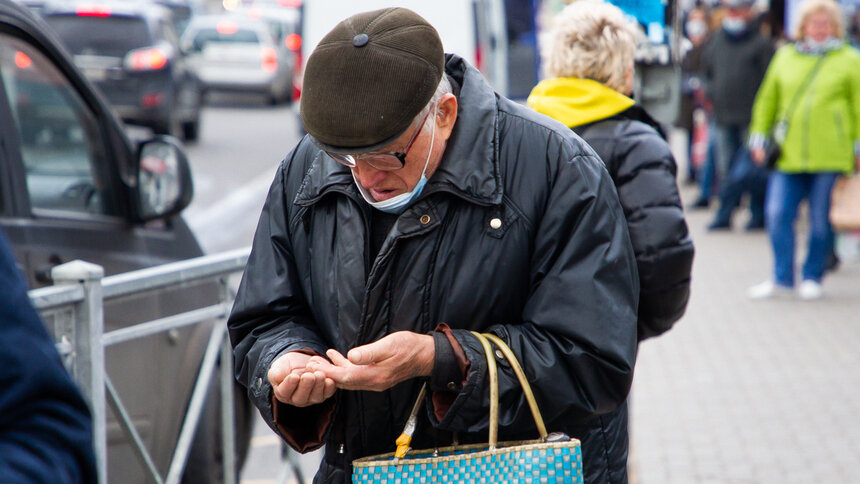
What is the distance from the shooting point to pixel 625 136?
3287mm

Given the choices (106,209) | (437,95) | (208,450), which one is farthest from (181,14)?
(437,95)

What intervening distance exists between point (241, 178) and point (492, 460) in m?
13.2

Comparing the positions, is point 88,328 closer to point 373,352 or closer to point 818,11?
point 373,352

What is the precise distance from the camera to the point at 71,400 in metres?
1.42

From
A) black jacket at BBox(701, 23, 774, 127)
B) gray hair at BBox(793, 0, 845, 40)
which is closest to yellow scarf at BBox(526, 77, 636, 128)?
gray hair at BBox(793, 0, 845, 40)

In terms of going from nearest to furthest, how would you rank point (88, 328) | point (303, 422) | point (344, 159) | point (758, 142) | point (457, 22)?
point (344, 159), point (303, 422), point (88, 328), point (758, 142), point (457, 22)

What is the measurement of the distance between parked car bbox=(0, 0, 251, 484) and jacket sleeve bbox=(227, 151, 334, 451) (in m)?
0.94

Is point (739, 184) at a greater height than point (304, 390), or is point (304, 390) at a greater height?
point (304, 390)

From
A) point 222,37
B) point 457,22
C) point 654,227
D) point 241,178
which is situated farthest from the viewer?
point 222,37

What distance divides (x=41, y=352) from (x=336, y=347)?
1.03m

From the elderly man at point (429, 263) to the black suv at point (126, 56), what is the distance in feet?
49.3

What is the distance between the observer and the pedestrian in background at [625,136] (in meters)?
3.19

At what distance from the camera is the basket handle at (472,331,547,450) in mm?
2156

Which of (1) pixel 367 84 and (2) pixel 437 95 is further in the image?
(2) pixel 437 95
